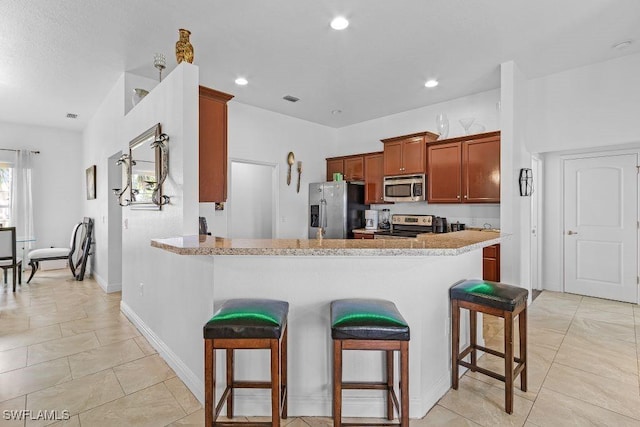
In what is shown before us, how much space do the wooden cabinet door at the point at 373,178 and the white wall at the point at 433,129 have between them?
315 millimetres

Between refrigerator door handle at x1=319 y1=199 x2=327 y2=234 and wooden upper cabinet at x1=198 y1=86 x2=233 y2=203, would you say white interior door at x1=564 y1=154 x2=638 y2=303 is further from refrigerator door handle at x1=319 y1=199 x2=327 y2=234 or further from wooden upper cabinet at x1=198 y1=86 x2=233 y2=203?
wooden upper cabinet at x1=198 y1=86 x2=233 y2=203

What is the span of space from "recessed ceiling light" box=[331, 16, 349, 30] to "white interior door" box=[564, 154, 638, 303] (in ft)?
12.5

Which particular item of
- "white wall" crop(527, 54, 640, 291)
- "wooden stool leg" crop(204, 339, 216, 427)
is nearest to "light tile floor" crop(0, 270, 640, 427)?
"wooden stool leg" crop(204, 339, 216, 427)

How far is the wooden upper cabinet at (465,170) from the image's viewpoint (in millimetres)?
4160

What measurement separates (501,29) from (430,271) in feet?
8.11

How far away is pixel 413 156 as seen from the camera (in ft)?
16.3

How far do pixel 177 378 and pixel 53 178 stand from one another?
629 cm

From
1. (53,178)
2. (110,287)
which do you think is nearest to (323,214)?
(110,287)

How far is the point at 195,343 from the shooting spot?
2.16 m

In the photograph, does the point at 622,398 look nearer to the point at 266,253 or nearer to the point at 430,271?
the point at 430,271

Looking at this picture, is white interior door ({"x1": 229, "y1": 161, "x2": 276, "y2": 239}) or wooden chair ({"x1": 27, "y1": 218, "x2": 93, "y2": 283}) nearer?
wooden chair ({"x1": 27, "y1": 218, "x2": 93, "y2": 283})

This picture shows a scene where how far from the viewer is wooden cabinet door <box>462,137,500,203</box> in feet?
13.6

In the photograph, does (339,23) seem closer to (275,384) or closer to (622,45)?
(275,384)

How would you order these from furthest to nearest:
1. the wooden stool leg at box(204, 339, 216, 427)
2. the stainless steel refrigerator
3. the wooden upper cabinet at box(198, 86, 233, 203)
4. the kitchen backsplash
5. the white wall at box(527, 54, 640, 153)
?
the stainless steel refrigerator, the kitchen backsplash, the white wall at box(527, 54, 640, 153), the wooden upper cabinet at box(198, 86, 233, 203), the wooden stool leg at box(204, 339, 216, 427)
